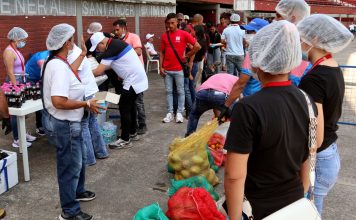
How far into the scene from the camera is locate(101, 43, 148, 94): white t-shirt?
15.7ft

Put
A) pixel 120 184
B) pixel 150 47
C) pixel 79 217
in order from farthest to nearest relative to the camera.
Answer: pixel 150 47
pixel 120 184
pixel 79 217

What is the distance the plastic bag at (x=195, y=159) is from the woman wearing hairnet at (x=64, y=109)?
1.12 m

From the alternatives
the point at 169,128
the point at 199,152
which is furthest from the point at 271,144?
the point at 169,128

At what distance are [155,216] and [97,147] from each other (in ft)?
6.93

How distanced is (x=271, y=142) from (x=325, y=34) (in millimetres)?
952

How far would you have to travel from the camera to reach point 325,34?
7.10ft

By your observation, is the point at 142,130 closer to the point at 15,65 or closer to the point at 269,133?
the point at 15,65

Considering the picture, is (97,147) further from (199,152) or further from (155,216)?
(155,216)

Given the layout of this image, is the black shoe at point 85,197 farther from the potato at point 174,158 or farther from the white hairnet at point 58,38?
the white hairnet at point 58,38

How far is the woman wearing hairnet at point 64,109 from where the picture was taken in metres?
2.90

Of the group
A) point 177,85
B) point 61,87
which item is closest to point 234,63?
point 177,85

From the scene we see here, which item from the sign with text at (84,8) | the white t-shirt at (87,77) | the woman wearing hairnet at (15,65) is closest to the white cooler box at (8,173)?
the white t-shirt at (87,77)

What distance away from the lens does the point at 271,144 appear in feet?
5.18

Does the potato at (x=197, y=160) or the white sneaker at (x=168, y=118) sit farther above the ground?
the potato at (x=197, y=160)
